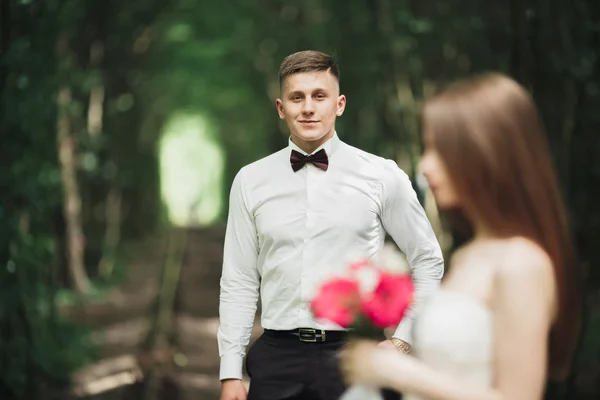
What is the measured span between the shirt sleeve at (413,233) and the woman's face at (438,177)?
41.6 inches

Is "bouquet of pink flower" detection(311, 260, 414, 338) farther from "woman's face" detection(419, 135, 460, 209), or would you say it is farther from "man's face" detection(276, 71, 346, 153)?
"man's face" detection(276, 71, 346, 153)

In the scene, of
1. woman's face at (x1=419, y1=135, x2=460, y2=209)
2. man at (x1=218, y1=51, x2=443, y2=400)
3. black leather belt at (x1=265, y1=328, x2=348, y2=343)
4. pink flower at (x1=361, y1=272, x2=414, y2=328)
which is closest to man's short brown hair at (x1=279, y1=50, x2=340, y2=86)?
man at (x1=218, y1=51, x2=443, y2=400)

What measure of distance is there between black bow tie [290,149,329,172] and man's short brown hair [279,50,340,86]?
270 millimetres

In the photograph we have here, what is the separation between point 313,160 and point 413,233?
1.40ft

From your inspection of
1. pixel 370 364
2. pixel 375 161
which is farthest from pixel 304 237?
pixel 370 364

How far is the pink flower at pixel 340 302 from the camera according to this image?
1.94m

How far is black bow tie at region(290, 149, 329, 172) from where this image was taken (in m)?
3.12

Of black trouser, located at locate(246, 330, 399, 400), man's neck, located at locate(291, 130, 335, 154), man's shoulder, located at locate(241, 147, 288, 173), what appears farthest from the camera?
man's shoulder, located at locate(241, 147, 288, 173)

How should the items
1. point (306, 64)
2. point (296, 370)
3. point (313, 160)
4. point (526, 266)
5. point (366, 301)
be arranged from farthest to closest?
1. point (313, 160)
2. point (306, 64)
3. point (296, 370)
4. point (366, 301)
5. point (526, 266)

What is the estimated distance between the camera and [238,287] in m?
3.10

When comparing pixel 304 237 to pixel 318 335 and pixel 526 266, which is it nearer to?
pixel 318 335

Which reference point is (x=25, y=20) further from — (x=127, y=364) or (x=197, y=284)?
(x=197, y=284)

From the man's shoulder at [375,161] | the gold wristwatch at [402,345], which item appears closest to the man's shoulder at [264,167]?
the man's shoulder at [375,161]

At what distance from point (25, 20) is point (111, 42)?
28.1 feet
